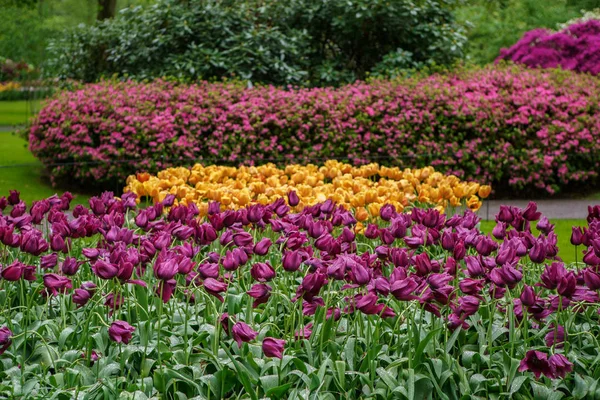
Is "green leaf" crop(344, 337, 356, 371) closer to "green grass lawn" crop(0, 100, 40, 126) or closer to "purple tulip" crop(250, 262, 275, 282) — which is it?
"purple tulip" crop(250, 262, 275, 282)

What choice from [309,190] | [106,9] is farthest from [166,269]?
[106,9]

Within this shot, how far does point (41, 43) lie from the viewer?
980 inches

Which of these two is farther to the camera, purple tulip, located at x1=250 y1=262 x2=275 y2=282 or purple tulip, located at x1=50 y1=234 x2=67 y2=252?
purple tulip, located at x1=50 y1=234 x2=67 y2=252

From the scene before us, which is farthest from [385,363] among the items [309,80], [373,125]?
[309,80]

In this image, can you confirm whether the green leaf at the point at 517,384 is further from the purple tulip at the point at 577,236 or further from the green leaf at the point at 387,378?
the purple tulip at the point at 577,236

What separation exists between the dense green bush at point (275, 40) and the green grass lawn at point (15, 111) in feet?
17.7

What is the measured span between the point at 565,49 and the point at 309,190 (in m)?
12.8

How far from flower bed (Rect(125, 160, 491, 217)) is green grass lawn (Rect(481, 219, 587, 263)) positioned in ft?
6.55

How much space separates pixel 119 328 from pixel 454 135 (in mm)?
8778

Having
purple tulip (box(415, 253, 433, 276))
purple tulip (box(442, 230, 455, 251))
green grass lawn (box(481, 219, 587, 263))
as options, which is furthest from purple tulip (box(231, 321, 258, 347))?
green grass lawn (box(481, 219, 587, 263))

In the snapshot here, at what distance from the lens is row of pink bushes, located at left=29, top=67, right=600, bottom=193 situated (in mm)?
10609

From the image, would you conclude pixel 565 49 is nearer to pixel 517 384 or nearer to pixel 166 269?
pixel 517 384

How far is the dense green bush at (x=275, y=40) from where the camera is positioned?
13727 mm

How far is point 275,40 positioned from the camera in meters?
14.0
